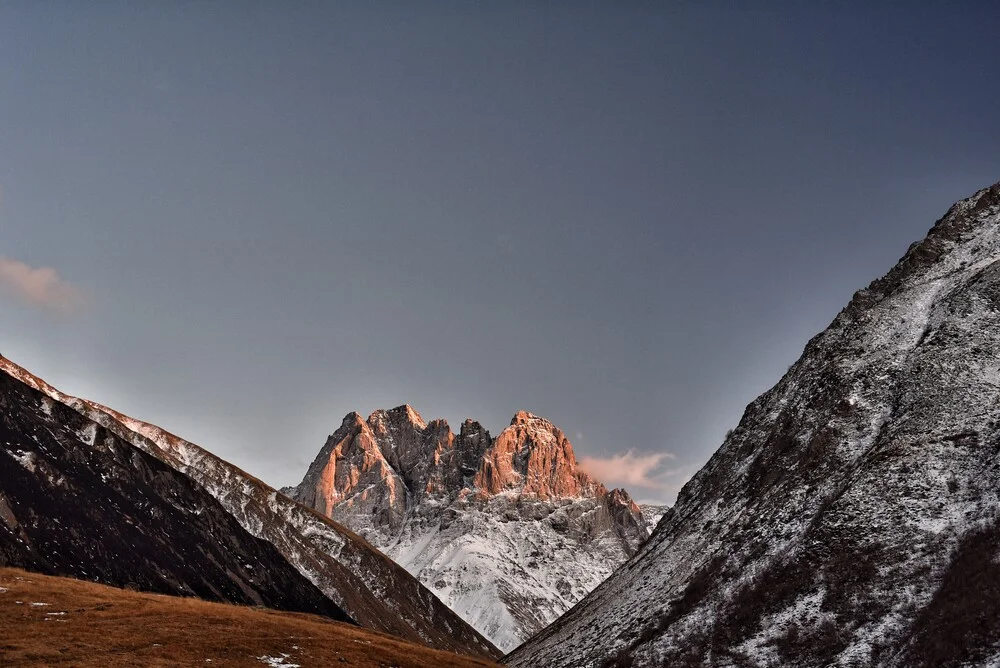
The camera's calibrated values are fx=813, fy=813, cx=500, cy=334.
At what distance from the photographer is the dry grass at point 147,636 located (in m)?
61.2

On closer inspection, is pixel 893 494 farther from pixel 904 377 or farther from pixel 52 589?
pixel 52 589

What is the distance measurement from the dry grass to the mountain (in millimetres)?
27036

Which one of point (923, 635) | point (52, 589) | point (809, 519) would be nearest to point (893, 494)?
point (809, 519)

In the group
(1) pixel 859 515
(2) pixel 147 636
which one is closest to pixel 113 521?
(2) pixel 147 636

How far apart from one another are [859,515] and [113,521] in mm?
111676

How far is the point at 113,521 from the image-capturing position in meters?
132

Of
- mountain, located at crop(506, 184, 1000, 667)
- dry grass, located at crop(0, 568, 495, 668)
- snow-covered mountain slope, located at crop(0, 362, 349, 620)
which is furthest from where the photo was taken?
snow-covered mountain slope, located at crop(0, 362, 349, 620)

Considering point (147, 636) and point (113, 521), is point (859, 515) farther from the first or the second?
point (113, 521)

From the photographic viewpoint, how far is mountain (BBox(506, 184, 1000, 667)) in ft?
225

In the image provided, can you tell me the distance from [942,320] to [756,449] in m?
29.6

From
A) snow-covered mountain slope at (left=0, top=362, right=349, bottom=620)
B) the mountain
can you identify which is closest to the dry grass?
snow-covered mountain slope at (left=0, top=362, right=349, bottom=620)

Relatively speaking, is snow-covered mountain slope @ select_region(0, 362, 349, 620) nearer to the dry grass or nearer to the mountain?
the dry grass

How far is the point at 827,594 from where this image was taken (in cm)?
7500


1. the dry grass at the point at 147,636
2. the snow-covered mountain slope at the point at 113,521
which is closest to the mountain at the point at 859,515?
the dry grass at the point at 147,636
